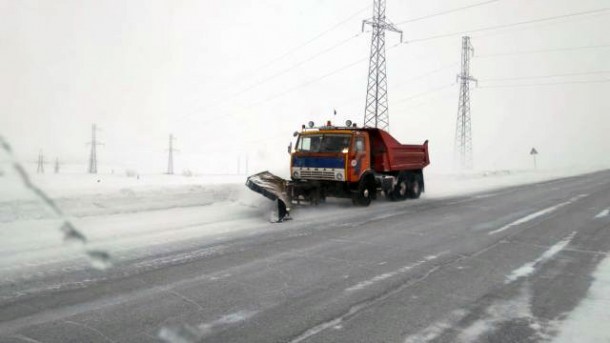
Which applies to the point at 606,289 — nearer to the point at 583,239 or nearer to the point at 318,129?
the point at 583,239

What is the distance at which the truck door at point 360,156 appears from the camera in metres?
14.1

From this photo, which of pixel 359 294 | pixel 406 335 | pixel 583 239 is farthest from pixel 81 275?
pixel 583 239

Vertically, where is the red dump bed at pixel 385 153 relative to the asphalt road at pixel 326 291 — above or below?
above

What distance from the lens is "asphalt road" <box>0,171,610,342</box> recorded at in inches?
167

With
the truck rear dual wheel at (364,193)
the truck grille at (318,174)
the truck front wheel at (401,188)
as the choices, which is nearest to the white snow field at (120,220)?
the truck rear dual wheel at (364,193)

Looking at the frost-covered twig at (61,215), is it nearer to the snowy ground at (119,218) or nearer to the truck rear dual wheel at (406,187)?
the snowy ground at (119,218)

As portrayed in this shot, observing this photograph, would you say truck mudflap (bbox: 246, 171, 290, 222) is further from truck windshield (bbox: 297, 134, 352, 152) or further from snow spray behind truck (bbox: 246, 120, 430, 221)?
truck windshield (bbox: 297, 134, 352, 152)

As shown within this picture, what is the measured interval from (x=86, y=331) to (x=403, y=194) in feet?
45.3

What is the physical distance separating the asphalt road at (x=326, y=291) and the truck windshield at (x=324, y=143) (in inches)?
190

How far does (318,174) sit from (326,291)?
29.1 ft

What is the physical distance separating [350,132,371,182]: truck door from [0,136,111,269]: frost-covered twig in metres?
7.30

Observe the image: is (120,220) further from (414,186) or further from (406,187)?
(414,186)

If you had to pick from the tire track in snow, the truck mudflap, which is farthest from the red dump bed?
the tire track in snow

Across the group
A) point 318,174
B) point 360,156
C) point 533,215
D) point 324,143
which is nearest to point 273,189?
point 318,174
